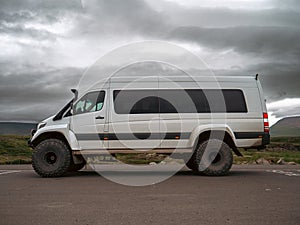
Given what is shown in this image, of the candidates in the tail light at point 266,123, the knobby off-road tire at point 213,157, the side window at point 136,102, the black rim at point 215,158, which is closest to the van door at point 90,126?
the side window at point 136,102

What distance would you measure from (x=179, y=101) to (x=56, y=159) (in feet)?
12.4

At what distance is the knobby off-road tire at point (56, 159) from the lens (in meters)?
9.85

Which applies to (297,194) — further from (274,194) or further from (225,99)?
(225,99)

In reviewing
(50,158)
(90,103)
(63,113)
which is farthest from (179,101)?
(50,158)

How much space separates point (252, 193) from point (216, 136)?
10.0 ft

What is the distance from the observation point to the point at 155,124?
10.0 meters

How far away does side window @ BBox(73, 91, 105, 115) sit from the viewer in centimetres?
1019

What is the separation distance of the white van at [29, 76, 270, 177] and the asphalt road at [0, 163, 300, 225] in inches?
41.8

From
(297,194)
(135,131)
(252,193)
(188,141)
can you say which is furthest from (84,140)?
(297,194)

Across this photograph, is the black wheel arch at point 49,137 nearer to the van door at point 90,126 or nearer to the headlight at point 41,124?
the headlight at point 41,124

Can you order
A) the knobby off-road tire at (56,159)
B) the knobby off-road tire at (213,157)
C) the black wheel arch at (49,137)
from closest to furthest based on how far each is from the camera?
the knobby off-road tire at (56,159)
the knobby off-road tire at (213,157)
the black wheel arch at (49,137)

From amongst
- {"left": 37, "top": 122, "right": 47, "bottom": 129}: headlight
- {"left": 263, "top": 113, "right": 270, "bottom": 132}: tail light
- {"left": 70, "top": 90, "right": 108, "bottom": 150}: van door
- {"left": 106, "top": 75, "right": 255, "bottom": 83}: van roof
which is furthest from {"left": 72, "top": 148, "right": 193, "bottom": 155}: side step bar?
{"left": 263, "top": 113, "right": 270, "bottom": 132}: tail light

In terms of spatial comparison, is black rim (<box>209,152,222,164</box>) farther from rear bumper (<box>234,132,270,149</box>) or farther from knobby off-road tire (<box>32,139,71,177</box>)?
knobby off-road tire (<box>32,139,71,177</box>)

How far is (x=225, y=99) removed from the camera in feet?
34.0
